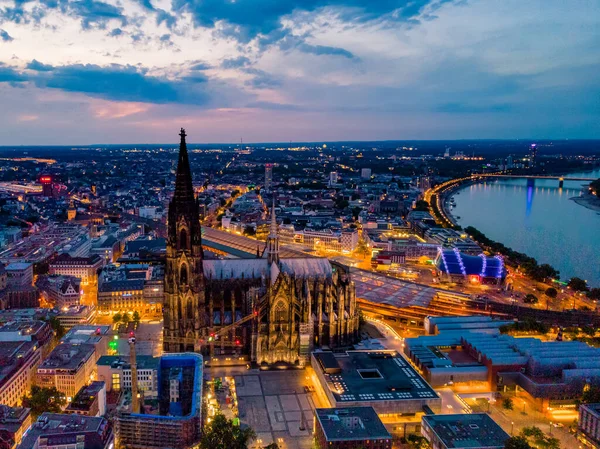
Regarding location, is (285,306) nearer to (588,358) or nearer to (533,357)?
(533,357)

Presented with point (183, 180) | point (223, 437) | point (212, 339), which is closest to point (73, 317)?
point (212, 339)

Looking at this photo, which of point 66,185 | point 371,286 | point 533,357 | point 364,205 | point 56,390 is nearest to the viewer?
point 56,390

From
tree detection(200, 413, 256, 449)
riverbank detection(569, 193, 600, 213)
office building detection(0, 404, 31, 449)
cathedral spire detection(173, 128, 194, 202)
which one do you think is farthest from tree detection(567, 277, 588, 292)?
riverbank detection(569, 193, 600, 213)

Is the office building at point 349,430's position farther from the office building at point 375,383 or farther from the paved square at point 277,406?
the office building at point 375,383

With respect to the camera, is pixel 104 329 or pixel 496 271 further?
pixel 496 271

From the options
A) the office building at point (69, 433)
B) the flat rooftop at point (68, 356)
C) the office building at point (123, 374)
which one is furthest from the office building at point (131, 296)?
the office building at point (69, 433)

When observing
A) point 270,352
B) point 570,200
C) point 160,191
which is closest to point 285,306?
point 270,352
